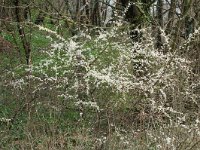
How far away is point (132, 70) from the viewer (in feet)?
25.0

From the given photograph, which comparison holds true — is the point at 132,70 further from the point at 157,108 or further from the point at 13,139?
the point at 13,139

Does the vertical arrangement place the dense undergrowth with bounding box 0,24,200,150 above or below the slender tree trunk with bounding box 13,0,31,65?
below

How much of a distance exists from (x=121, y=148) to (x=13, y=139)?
1727 millimetres

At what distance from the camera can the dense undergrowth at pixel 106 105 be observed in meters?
5.71

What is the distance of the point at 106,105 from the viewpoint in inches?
239

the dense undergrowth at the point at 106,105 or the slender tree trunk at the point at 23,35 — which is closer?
the dense undergrowth at the point at 106,105

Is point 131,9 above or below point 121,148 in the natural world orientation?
above

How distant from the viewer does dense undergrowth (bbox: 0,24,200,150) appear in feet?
18.7

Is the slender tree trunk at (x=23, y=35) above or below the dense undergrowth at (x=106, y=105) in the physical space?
above

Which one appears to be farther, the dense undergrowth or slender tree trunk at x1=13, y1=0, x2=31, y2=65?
slender tree trunk at x1=13, y1=0, x2=31, y2=65

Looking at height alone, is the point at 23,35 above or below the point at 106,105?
above

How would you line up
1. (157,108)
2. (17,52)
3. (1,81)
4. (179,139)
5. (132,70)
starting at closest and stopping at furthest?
(179,139)
(157,108)
(132,70)
(1,81)
(17,52)

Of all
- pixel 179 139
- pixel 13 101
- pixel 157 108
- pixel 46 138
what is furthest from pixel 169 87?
pixel 13 101

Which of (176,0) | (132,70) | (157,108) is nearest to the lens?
(157,108)
